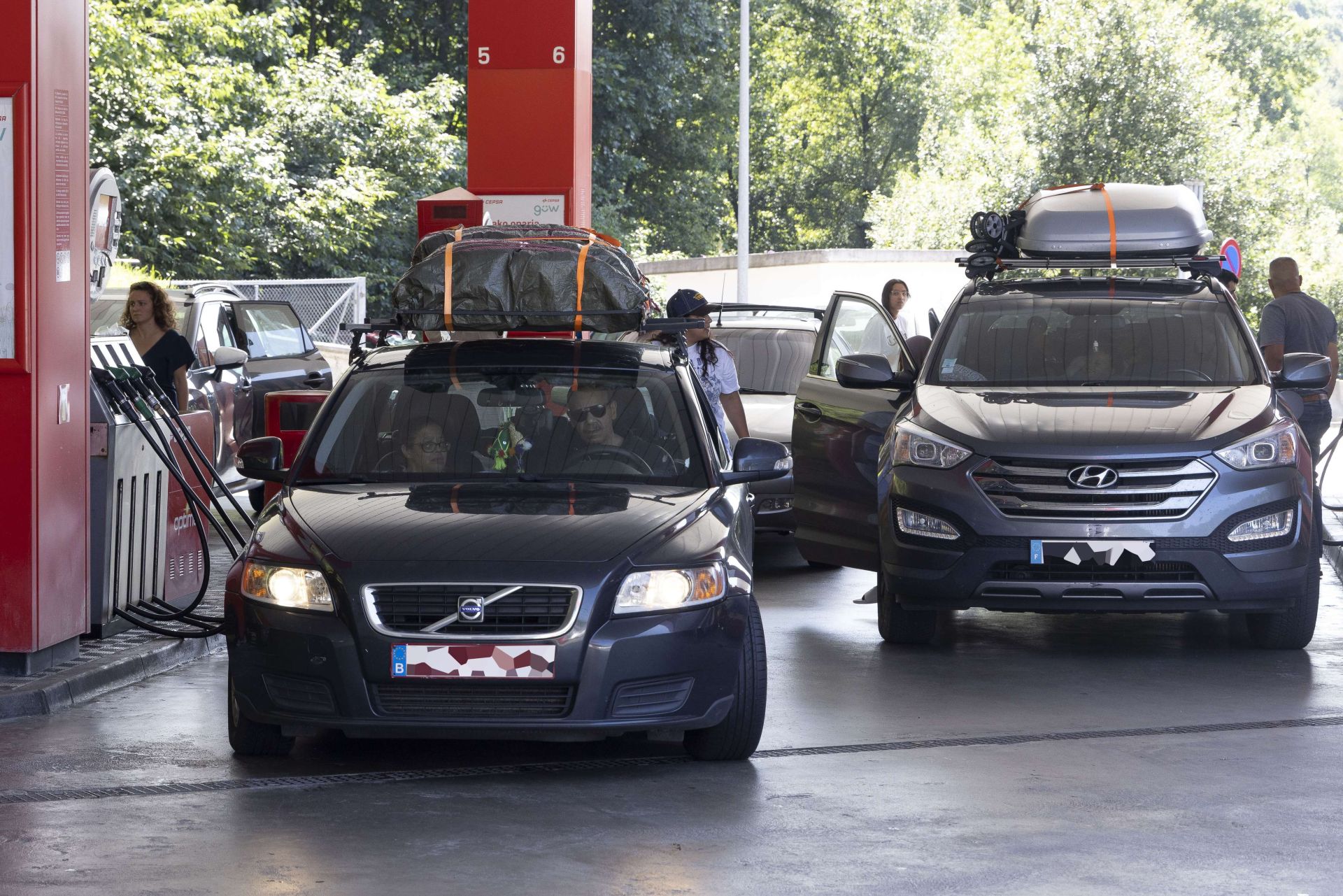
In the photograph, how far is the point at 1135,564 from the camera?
344 inches

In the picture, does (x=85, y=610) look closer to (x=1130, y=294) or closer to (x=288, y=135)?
(x=1130, y=294)

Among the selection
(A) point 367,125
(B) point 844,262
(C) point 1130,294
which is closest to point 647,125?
(B) point 844,262

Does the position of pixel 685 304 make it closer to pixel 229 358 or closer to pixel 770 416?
pixel 770 416

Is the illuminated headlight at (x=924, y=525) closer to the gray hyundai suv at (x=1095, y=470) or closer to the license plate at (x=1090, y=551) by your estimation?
the gray hyundai suv at (x=1095, y=470)

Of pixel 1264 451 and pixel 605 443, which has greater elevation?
pixel 605 443

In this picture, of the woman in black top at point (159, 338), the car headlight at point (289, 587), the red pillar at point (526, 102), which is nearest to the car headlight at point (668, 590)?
the car headlight at point (289, 587)

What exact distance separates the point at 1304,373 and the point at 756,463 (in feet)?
11.7

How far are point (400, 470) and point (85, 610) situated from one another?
218 cm

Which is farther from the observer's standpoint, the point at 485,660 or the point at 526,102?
the point at 526,102

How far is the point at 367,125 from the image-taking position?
34938 mm

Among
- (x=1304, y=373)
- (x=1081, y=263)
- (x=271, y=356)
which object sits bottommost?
(x=271, y=356)

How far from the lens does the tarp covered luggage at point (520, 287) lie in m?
8.29

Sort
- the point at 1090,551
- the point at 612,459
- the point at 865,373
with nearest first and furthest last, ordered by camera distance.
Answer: the point at 612,459 < the point at 1090,551 < the point at 865,373

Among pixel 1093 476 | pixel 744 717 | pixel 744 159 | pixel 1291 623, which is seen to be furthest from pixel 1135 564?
pixel 744 159
